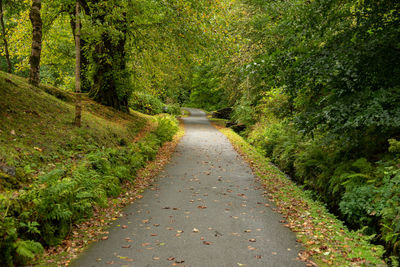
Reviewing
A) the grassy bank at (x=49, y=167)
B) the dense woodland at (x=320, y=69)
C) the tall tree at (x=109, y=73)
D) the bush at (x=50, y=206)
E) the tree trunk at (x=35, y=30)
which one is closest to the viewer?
the bush at (x=50, y=206)

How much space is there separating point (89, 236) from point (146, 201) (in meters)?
2.19

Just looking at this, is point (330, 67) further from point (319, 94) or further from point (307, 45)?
point (319, 94)

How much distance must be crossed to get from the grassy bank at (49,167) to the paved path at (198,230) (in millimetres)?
809

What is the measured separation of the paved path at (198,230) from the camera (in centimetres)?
455

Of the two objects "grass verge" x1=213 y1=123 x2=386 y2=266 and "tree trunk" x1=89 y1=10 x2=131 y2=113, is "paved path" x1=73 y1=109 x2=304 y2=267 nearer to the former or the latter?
"grass verge" x1=213 y1=123 x2=386 y2=266

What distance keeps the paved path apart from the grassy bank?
31.9 inches

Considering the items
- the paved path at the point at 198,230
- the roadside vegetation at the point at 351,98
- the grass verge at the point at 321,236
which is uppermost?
the roadside vegetation at the point at 351,98

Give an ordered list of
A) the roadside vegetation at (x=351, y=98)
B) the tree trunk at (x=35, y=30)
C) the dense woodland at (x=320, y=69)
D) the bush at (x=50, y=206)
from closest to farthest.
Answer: the bush at (x=50, y=206) → the roadside vegetation at (x=351, y=98) → the dense woodland at (x=320, y=69) → the tree trunk at (x=35, y=30)

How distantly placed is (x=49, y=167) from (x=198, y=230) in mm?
3823

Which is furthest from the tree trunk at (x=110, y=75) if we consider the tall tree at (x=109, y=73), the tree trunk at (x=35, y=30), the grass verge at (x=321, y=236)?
the grass verge at (x=321, y=236)

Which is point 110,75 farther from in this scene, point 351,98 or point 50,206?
→ point 351,98

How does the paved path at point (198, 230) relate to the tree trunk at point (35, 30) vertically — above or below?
below

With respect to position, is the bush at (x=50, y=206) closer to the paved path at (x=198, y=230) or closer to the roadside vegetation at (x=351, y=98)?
the paved path at (x=198, y=230)

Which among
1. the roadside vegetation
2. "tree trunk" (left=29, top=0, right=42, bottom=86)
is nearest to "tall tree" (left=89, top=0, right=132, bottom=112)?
"tree trunk" (left=29, top=0, right=42, bottom=86)
